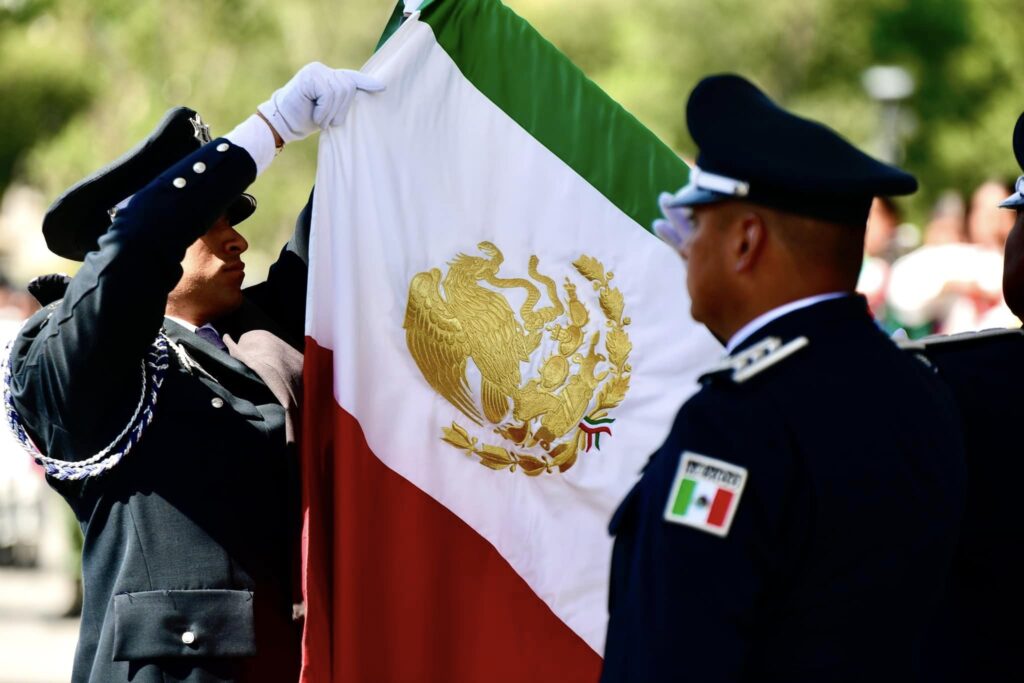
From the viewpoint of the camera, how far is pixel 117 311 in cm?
294

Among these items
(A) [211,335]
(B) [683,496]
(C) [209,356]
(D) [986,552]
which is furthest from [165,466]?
(D) [986,552]

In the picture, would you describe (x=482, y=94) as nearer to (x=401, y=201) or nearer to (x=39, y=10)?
(x=401, y=201)

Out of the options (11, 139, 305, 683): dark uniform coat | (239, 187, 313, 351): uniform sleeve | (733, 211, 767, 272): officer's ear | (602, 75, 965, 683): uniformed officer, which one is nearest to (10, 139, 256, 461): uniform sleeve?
(11, 139, 305, 683): dark uniform coat

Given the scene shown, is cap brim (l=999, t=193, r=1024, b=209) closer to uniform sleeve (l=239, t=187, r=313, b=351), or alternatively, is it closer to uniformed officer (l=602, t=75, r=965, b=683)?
uniformed officer (l=602, t=75, r=965, b=683)

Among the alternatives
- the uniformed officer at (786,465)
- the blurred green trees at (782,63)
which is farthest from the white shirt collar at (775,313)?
the blurred green trees at (782,63)

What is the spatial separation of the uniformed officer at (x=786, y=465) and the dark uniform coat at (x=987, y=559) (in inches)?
15.3

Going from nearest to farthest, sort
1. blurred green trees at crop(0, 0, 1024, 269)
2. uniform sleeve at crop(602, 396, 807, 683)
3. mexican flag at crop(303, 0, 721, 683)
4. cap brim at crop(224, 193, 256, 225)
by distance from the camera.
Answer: uniform sleeve at crop(602, 396, 807, 683)
mexican flag at crop(303, 0, 721, 683)
cap brim at crop(224, 193, 256, 225)
blurred green trees at crop(0, 0, 1024, 269)

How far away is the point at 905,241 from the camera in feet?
29.8

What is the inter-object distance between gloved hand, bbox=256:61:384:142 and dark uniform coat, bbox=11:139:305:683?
198 mm

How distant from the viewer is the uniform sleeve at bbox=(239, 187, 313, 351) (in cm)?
371

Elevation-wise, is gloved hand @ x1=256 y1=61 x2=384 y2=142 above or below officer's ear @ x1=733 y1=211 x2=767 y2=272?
above

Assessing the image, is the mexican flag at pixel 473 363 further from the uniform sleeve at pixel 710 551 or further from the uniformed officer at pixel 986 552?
the uniform sleeve at pixel 710 551

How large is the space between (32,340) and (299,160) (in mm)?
21200

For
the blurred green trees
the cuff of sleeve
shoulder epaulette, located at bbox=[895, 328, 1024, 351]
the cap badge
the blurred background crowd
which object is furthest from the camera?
the blurred green trees
